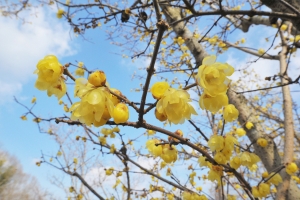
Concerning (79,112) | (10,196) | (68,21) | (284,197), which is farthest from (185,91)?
(10,196)

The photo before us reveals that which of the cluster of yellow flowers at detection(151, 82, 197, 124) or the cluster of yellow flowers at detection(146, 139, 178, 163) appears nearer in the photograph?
the cluster of yellow flowers at detection(151, 82, 197, 124)

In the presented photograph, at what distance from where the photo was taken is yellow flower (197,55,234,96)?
2.60ft

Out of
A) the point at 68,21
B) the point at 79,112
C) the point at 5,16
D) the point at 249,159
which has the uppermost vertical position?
the point at 5,16

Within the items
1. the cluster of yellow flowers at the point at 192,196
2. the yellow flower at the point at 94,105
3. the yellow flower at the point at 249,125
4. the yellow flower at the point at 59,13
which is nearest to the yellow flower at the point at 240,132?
the yellow flower at the point at 249,125

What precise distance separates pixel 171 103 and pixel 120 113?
179 mm

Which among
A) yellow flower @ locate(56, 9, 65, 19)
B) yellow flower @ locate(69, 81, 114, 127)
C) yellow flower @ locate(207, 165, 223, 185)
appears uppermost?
yellow flower @ locate(56, 9, 65, 19)

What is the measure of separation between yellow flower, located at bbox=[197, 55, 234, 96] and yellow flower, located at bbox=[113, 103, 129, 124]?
0.27m

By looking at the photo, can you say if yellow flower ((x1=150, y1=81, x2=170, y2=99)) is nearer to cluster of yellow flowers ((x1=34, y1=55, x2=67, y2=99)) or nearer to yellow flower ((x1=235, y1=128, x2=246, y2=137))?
cluster of yellow flowers ((x1=34, y1=55, x2=67, y2=99))

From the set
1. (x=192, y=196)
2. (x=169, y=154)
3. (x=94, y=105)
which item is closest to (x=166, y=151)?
(x=169, y=154)

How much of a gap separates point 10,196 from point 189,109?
1747 cm

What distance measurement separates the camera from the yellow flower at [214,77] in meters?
0.79

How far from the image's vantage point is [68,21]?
3.46 meters

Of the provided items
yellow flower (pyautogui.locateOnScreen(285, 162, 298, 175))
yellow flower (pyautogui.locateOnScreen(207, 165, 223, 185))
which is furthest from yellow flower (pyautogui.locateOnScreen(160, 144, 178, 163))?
yellow flower (pyautogui.locateOnScreen(285, 162, 298, 175))

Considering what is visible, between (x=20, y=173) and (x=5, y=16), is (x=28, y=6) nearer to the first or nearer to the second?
(x=5, y=16)
